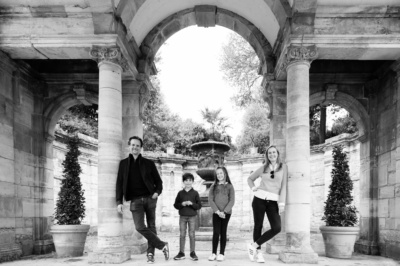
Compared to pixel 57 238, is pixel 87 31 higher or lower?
higher

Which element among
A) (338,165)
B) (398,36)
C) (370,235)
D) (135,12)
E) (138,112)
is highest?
(135,12)

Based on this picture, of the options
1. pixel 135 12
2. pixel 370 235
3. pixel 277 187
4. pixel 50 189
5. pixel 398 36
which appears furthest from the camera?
pixel 50 189

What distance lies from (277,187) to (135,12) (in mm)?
4702

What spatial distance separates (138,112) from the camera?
9047mm

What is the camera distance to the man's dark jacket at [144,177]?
6.65 m

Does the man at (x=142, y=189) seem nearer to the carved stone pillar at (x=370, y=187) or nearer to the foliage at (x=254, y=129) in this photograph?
the carved stone pillar at (x=370, y=187)

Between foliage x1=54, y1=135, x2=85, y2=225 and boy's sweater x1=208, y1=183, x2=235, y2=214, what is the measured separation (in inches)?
136

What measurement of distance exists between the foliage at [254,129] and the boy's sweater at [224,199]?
22.7 m

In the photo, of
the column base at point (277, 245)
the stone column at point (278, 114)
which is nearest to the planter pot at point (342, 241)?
the column base at point (277, 245)

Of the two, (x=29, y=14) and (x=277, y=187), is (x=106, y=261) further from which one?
(x=29, y=14)

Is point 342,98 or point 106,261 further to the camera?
point 342,98

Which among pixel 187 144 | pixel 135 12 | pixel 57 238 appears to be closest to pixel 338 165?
pixel 135 12

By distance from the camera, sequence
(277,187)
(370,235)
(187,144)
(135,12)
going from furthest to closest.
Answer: (187,144) → (370,235) → (135,12) → (277,187)

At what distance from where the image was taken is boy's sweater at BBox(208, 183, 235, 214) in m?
6.58
